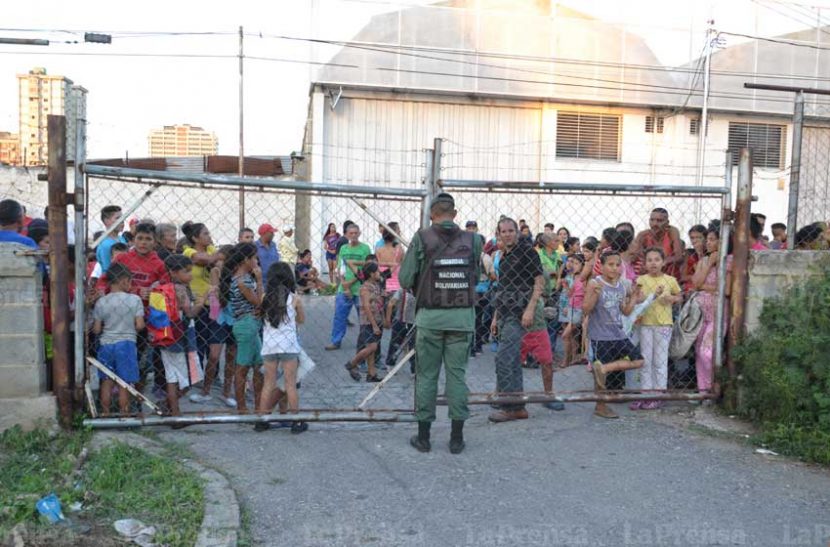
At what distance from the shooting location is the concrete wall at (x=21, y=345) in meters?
5.38

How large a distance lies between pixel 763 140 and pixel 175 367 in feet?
65.3

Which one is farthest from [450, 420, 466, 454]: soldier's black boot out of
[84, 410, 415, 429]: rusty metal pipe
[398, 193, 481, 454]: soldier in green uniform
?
[84, 410, 415, 429]: rusty metal pipe

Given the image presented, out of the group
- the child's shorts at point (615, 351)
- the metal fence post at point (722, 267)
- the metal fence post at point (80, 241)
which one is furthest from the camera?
the child's shorts at point (615, 351)

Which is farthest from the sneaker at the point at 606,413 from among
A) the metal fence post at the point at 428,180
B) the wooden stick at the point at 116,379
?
the wooden stick at the point at 116,379

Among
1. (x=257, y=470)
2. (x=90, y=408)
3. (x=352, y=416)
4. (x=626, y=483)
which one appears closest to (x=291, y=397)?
(x=352, y=416)

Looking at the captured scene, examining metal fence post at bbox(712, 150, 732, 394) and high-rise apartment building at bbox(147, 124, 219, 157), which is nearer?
metal fence post at bbox(712, 150, 732, 394)

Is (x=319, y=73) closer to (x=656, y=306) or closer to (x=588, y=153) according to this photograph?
(x=588, y=153)

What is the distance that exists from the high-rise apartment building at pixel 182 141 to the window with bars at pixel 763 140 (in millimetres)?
17087

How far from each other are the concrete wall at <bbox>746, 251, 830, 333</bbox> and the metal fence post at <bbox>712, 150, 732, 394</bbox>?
22 cm

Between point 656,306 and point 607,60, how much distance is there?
14933mm

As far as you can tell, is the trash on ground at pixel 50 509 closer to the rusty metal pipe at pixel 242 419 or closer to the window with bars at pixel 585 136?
the rusty metal pipe at pixel 242 419

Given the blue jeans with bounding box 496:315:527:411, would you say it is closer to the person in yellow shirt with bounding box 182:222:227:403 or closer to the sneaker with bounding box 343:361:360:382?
the sneaker with bounding box 343:361:360:382

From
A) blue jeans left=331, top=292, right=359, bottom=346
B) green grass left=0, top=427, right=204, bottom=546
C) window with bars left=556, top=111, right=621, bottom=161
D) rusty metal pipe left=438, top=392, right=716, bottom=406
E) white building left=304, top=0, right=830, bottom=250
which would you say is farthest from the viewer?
window with bars left=556, top=111, right=621, bottom=161

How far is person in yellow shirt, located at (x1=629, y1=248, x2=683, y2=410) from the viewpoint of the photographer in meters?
6.81
